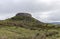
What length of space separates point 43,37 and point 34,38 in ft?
3.68

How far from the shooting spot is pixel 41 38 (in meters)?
20.4

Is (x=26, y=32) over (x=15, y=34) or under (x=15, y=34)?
under

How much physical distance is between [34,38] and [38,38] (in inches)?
20.6

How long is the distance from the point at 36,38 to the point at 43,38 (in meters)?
1.05

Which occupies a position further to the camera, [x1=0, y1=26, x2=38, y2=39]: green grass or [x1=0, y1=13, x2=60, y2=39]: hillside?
[x1=0, y1=26, x2=38, y2=39]: green grass

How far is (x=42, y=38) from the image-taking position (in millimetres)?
20531

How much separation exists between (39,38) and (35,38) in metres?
0.59

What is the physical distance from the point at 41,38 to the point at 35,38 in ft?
2.78

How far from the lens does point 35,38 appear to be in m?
20.9

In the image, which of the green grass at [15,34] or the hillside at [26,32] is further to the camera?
the green grass at [15,34]

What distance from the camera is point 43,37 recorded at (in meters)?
20.7

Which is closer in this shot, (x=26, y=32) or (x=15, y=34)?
(x=15, y=34)

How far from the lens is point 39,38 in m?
20.5

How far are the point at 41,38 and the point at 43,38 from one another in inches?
12.9
